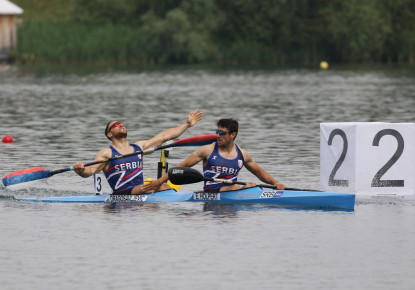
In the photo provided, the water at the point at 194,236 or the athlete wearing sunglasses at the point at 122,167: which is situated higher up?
the athlete wearing sunglasses at the point at 122,167

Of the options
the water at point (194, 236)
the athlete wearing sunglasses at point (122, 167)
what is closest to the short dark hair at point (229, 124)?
the athlete wearing sunglasses at point (122, 167)

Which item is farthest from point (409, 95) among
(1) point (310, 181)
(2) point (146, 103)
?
(1) point (310, 181)

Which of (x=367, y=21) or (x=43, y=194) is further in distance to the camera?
(x=367, y=21)

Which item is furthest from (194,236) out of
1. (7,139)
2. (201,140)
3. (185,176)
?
(7,139)

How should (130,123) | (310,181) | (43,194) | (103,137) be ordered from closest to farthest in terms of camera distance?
(43,194) < (310,181) < (103,137) < (130,123)

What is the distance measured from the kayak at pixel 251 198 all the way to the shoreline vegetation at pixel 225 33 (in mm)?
71287

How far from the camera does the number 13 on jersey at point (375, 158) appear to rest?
17.9 m

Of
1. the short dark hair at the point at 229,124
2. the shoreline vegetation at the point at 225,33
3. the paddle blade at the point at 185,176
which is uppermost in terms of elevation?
the shoreline vegetation at the point at 225,33

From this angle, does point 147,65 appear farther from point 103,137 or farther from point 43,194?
point 43,194

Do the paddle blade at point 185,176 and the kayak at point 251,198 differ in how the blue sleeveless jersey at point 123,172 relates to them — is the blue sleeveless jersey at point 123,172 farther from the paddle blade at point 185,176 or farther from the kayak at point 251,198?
the paddle blade at point 185,176

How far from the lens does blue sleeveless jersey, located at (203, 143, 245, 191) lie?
18.0m

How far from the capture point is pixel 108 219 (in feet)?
54.5

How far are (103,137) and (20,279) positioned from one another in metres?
18.9

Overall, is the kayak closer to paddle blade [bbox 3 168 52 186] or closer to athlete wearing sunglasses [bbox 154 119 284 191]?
athlete wearing sunglasses [bbox 154 119 284 191]
